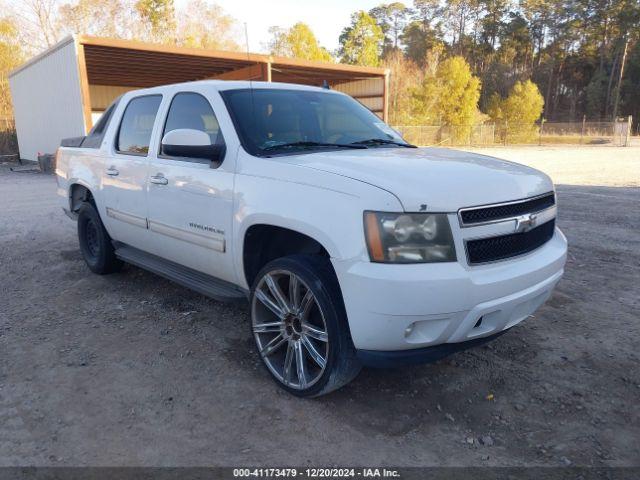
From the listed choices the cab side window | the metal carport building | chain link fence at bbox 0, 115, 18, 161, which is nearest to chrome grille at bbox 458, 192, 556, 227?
the cab side window

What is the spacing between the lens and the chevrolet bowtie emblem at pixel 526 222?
9.09ft

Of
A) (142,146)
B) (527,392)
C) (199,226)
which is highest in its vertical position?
(142,146)

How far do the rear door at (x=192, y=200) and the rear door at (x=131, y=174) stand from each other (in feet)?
0.61

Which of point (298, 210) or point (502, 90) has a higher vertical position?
point (502, 90)

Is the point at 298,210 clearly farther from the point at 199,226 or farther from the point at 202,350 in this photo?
the point at 202,350

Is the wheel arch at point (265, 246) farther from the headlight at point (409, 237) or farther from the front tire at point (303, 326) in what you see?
the headlight at point (409, 237)

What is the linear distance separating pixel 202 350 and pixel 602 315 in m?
3.27

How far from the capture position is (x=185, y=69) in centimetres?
2233

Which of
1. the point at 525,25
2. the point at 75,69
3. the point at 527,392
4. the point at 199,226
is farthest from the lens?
the point at 525,25

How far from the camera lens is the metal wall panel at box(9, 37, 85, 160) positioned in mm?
16000

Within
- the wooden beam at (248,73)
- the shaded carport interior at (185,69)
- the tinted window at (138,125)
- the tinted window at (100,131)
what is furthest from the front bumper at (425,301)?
the wooden beam at (248,73)

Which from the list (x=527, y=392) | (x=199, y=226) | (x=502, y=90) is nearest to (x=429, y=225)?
(x=527, y=392)

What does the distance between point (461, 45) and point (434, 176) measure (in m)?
77.3

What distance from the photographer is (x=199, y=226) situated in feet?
11.8
